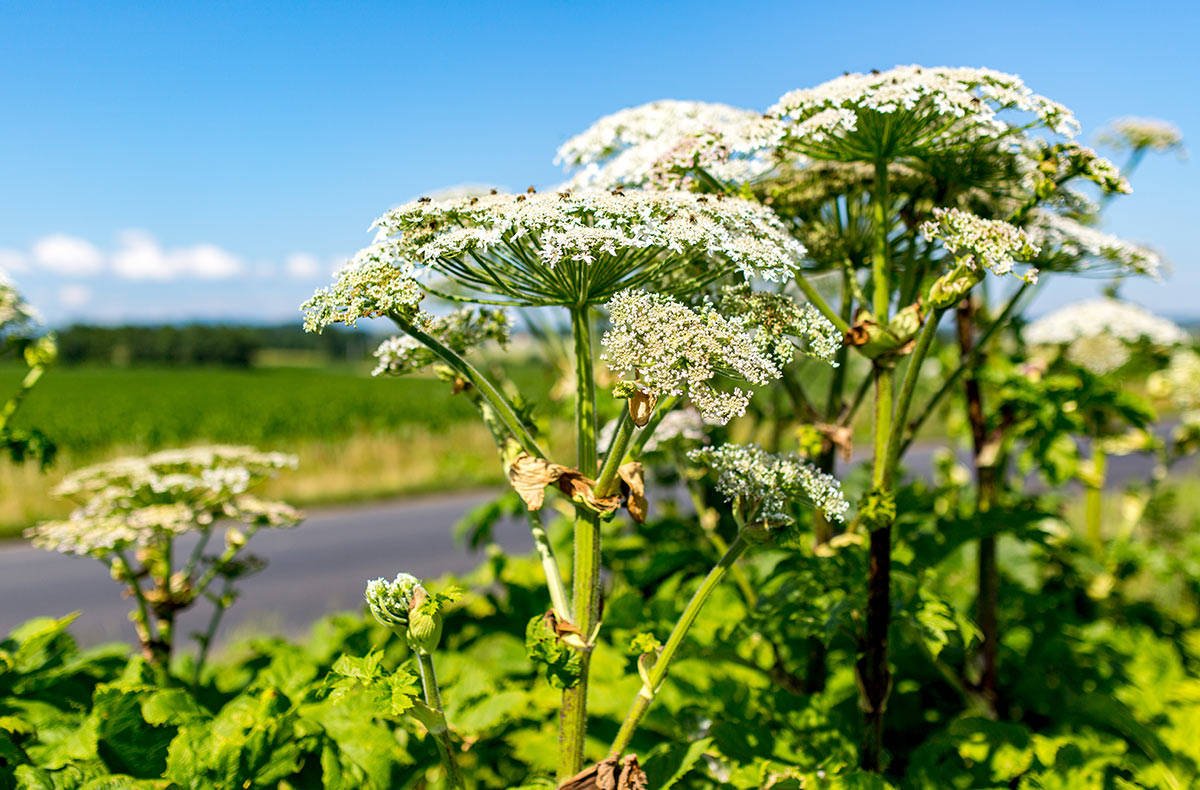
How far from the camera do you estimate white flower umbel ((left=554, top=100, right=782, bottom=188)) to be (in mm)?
2346

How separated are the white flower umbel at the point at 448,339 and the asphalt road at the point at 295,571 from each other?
18.9ft

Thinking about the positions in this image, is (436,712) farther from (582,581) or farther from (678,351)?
(678,351)

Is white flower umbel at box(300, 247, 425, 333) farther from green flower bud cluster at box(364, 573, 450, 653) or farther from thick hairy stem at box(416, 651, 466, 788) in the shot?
thick hairy stem at box(416, 651, 466, 788)

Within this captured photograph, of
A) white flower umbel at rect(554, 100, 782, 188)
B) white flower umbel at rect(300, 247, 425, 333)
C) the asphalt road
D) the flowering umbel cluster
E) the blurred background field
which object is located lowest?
the asphalt road

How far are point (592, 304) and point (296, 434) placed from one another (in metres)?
28.1

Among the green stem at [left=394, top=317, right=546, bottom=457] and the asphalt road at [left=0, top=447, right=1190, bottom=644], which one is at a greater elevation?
the green stem at [left=394, top=317, right=546, bottom=457]

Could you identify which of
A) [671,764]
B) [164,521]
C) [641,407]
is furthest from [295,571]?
[641,407]

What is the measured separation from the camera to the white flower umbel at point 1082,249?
8.65 ft

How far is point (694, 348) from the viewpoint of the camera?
64.4 inches

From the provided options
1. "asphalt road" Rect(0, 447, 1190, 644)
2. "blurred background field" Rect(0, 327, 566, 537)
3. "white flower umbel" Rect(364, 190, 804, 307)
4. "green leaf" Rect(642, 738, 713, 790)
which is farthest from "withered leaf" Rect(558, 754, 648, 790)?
"asphalt road" Rect(0, 447, 1190, 644)

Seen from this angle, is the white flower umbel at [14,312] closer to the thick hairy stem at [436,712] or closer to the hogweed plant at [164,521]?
the hogweed plant at [164,521]

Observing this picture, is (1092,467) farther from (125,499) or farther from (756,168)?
(125,499)

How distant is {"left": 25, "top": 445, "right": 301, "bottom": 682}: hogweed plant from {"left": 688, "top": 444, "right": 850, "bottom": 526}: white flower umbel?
199 centimetres

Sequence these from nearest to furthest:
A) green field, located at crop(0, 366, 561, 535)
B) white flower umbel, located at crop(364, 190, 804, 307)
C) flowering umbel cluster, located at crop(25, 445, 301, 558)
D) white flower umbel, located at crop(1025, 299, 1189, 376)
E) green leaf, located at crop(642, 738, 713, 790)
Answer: white flower umbel, located at crop(364, 190, 804, 307) < green leaf, located at crop(642, 738, 713, 790) < flowering umbel cluster, located at crop(25, 445, 301, 558) < white flower umbel, located at crop(1025, 299, 1189, 376) < green field, located at crop(0, 366, 561, 535)
